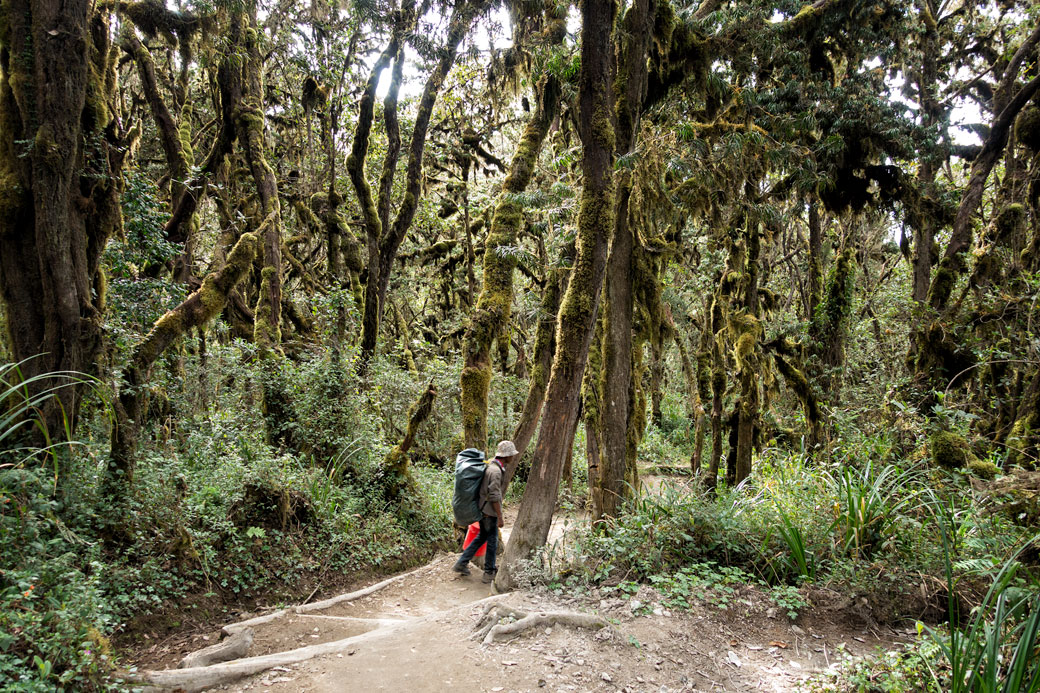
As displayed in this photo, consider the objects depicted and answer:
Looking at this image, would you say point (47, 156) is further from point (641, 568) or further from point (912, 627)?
point (912, 627)

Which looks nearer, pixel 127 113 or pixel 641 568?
pixel 641 568

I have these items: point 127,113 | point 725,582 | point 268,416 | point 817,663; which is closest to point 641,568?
point 725,582

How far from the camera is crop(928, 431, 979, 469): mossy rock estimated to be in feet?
22.4

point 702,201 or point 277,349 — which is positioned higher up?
point 702,201

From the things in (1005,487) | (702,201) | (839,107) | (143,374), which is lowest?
(1005,487)

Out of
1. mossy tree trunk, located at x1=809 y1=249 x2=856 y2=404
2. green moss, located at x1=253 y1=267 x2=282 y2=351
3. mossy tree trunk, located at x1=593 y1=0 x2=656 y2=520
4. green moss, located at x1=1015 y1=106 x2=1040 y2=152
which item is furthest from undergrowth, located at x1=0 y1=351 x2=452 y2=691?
green moss, located at x1=1015 y1=106 x2=1040 y2=152

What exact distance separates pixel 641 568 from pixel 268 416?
661 cm

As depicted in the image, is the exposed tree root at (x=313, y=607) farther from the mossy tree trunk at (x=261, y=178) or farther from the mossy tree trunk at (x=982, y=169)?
the mossy tree trunk at (x=982, y=169)

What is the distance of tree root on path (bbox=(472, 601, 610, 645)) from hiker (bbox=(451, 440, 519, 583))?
274 centimetres

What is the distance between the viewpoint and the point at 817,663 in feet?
15.4

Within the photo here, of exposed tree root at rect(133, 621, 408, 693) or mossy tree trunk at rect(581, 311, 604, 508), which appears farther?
mossy tree trunk at rect(581, 311, 604, 508)

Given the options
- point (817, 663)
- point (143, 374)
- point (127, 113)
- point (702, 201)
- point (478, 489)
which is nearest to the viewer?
point (817, 663)

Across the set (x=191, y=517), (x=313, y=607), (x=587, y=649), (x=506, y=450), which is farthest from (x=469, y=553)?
(x=587, y=649)

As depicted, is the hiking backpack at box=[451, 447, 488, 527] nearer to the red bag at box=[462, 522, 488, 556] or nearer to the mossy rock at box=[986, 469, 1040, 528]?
the red bag at box=[462, 522, 488, 556]
